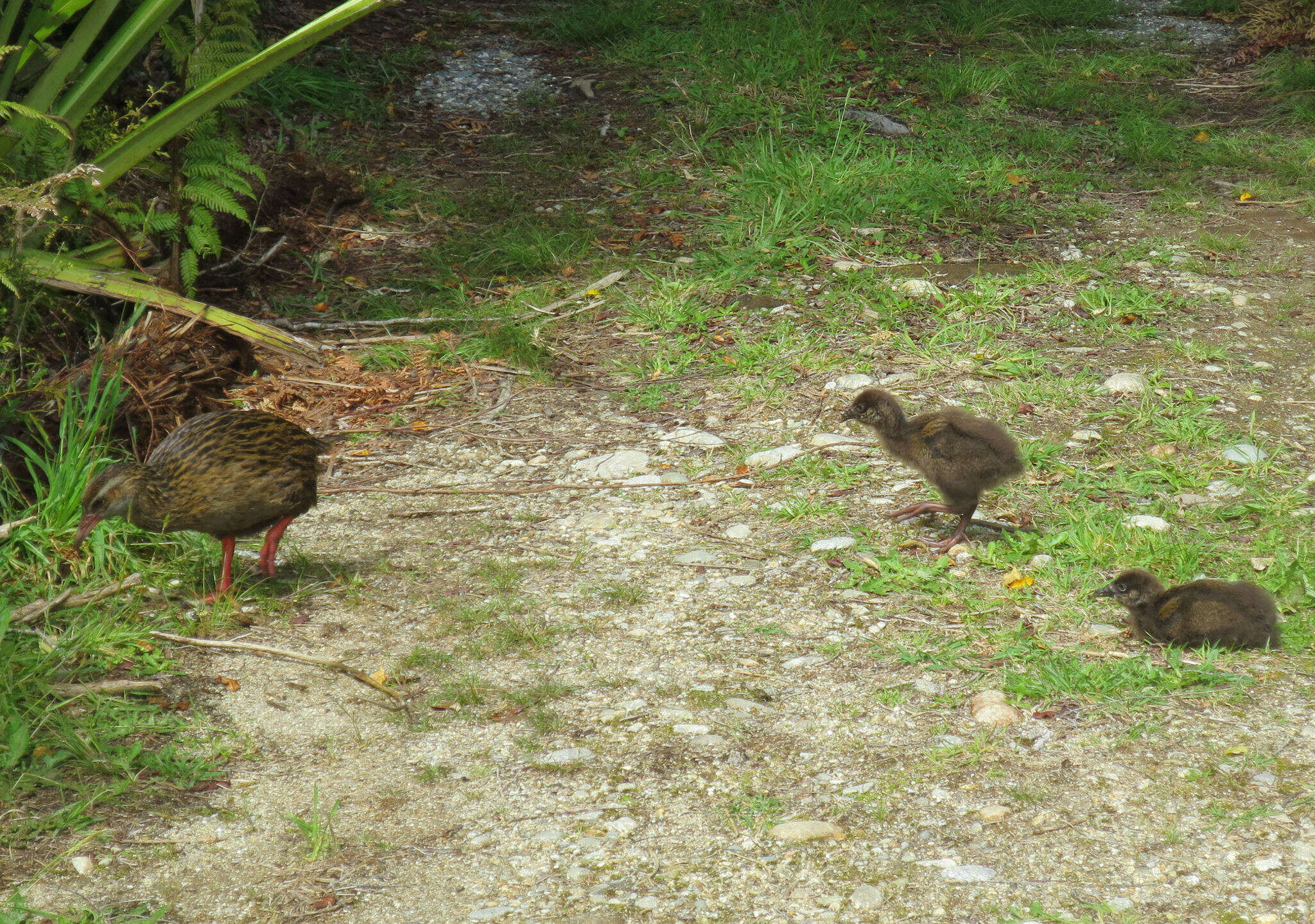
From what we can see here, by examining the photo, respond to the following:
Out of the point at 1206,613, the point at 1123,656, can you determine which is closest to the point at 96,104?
the point at 1123,656

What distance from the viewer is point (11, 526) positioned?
176 inches

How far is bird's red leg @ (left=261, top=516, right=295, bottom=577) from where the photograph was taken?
4.79m

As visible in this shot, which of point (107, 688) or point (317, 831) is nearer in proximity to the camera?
point (317, 831)

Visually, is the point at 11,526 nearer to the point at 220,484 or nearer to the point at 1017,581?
the point at 220,484

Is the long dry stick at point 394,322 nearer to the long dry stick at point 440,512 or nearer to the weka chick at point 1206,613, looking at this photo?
the long dry stick at point 440,512

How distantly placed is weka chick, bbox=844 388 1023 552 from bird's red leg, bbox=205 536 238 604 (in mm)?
2629

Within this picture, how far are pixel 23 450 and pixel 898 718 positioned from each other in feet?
12.4

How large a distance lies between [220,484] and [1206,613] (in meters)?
3.52

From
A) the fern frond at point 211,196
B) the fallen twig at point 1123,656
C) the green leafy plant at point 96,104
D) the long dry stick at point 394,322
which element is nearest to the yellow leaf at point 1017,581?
the fallen twig at point 1123,656

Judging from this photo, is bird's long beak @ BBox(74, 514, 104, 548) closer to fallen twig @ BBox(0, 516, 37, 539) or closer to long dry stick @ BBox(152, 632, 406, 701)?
fallen twig @ BBox(0, 516, 37, 539)

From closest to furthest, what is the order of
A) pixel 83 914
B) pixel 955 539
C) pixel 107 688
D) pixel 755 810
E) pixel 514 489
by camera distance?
pixel 83 914
pixel 755 810
pixel 107 688
pixel 955 539
pixel 514 489

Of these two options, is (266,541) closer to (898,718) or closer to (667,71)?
(898,718)

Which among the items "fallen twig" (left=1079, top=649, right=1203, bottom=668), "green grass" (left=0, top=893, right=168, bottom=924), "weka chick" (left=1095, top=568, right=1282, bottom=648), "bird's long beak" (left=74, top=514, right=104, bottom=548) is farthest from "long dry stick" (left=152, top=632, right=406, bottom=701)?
"weka chick" (left=1095, top=568, right=1282, bottom=648)

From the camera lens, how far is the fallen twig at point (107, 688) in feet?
12.7
